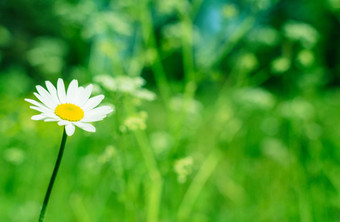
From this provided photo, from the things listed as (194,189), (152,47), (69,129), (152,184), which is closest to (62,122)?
(69,129)

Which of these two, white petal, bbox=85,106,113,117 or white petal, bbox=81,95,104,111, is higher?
white petal, bbox=81,95,104,111

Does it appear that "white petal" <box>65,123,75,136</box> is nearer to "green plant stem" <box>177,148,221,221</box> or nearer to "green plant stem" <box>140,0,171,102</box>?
"green plant stem" <box>177,148,221,221</box>

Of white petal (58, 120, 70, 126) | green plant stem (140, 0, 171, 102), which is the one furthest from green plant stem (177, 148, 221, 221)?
white petal (58, 120, 70, 126)

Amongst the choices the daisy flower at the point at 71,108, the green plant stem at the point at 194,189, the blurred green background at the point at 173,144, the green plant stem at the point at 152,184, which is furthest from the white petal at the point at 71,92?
the green plant stem at the point at 194,189

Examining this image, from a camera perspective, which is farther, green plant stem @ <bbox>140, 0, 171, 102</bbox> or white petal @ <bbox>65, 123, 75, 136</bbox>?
green plant stem @ <bbox>140, 0, 171, 102</bbox>

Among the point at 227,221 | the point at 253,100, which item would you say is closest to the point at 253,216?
the point at 227,221

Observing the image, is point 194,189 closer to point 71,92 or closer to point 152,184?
point 152,184

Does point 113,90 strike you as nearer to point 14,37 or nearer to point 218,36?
point 218,36
